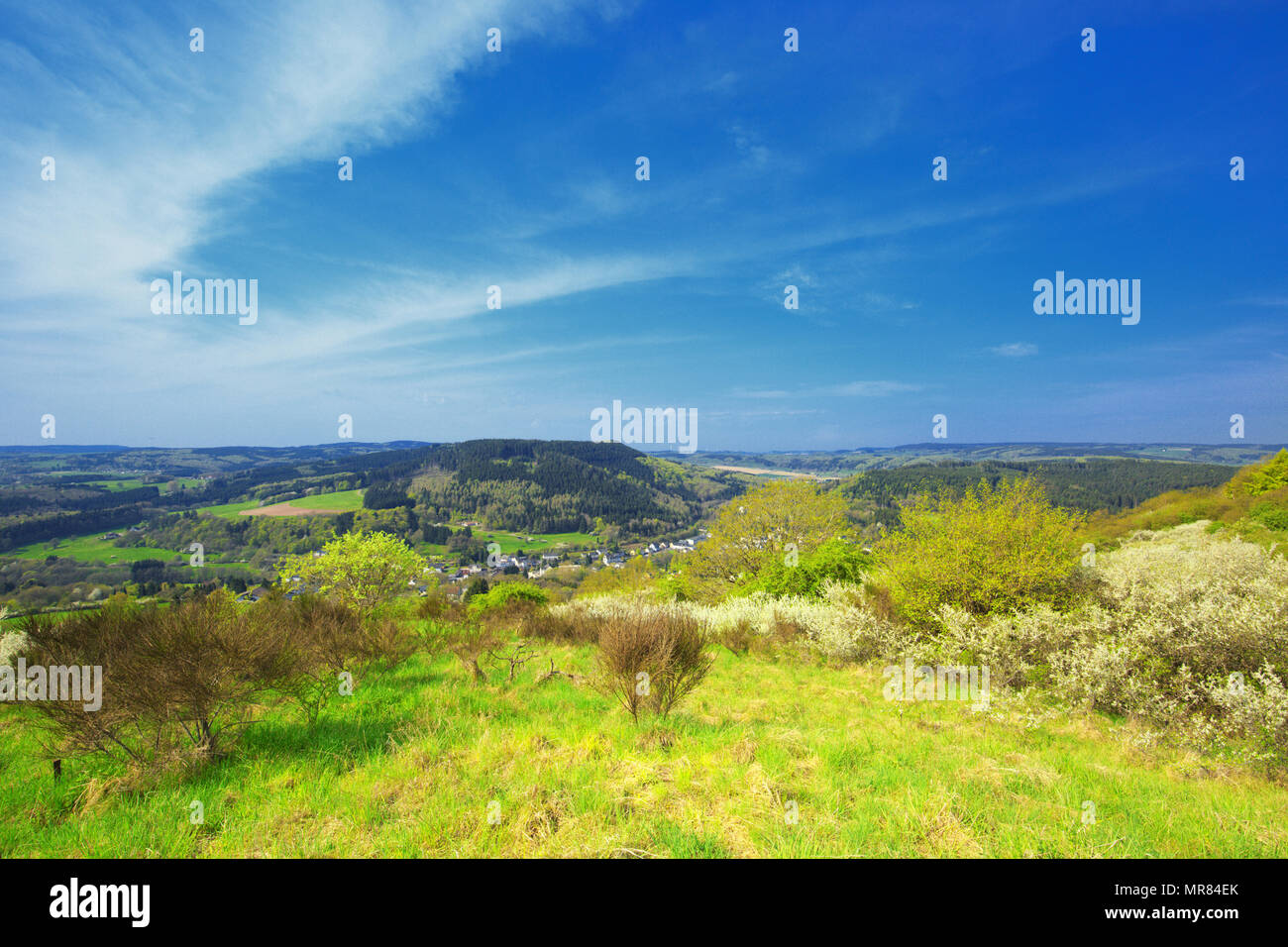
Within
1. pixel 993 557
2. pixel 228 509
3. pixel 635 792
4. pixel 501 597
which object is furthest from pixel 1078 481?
pixel 228 509

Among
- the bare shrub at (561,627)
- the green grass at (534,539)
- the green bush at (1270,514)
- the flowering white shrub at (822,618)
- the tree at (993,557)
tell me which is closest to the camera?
the tree at (993,557)

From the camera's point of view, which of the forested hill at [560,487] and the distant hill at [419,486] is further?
the forested hill at [560,487]

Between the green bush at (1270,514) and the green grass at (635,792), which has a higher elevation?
the green bush at (1270,514)

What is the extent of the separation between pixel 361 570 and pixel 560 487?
13004cm

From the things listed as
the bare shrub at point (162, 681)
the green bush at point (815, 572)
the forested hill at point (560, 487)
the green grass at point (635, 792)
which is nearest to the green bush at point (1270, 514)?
the green bush at point (815, 572)

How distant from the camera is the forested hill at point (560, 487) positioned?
126188mm

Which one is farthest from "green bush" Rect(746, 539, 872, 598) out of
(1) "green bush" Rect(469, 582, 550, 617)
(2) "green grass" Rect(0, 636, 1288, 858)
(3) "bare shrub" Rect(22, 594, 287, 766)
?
(3) "bare shrub" Rect(22, 594, 287, 766)

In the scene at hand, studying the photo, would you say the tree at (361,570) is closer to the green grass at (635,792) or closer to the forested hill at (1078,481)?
the green grass at (635,792)

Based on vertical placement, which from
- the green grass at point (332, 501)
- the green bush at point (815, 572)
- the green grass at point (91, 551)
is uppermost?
the green bush at point (815, 572)

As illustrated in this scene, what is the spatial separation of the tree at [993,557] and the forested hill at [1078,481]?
2482 inches

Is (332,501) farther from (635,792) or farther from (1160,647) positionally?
(1160,647)

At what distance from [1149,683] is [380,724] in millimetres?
13522
